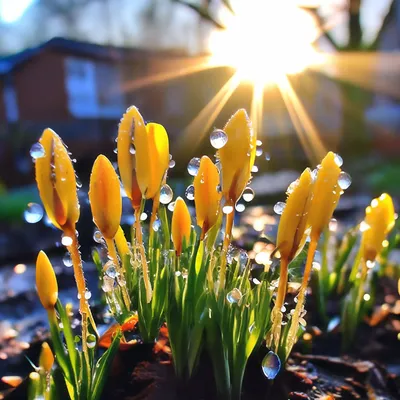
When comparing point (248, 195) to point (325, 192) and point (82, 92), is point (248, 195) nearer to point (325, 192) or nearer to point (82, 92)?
point (325, 192)

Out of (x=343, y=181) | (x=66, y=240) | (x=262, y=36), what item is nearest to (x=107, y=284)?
(x=66, y=240)

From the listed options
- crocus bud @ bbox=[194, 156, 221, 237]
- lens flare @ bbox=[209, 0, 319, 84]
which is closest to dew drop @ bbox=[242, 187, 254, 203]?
crocus bud @ bbox=[194, 156, 221, 237]

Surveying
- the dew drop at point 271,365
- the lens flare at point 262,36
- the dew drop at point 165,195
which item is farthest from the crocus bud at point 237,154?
the lens flare at point 262,36

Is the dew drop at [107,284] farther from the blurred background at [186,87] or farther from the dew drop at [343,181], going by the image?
the blurred background at [186,87]

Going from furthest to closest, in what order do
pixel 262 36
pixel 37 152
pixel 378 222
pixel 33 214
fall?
pixel 262 36 → pixel 378 222 → pixel 33 214 → pixel 37 152

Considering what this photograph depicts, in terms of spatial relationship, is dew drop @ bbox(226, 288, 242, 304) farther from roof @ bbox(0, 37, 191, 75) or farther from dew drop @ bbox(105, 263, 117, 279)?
roof @ bbox(0, 37, 191, 75)

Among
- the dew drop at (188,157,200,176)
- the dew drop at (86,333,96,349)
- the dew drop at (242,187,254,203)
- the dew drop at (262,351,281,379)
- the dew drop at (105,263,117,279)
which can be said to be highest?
the dew drop at (188,157,200,176)
